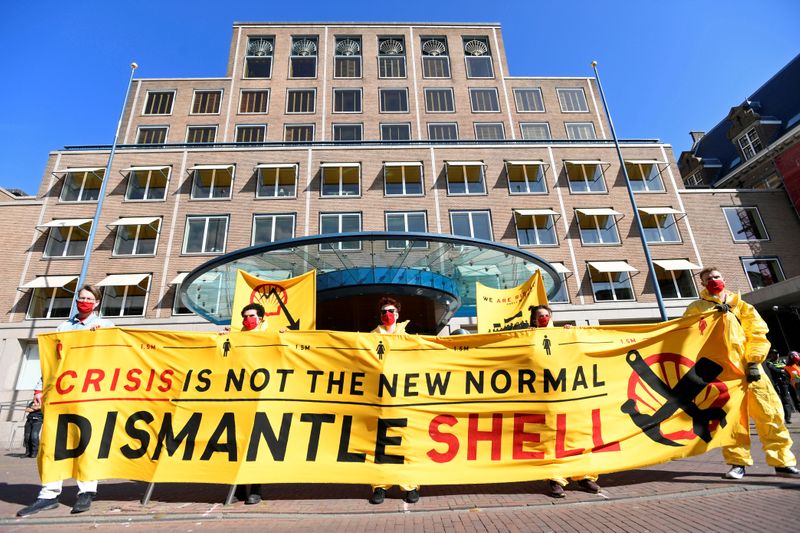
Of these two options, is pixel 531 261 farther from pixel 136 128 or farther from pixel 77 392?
pixel 136 128

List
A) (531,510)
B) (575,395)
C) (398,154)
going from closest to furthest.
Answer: (531,510) < (575,395) < (398,154)

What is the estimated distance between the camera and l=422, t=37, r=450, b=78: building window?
3601cm

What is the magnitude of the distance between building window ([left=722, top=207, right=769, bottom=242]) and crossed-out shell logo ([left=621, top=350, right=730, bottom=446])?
1172 inches

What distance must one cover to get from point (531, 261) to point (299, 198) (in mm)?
17454

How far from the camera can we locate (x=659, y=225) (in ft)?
89.7

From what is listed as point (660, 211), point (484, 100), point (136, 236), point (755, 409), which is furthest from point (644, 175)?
point (136, 236)

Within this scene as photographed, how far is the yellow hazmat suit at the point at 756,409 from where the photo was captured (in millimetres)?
4660

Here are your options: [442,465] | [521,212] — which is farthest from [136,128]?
[442,465]

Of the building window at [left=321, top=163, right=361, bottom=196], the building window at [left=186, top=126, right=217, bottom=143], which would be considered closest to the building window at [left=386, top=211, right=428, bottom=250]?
the building window at [left=321, top=163, right=361, bottom=196]

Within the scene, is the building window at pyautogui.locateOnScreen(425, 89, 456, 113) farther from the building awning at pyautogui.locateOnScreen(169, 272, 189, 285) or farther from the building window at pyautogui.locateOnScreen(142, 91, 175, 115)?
the building awning at pyautogui.locateOnScreen(169, 272, 189, 285)

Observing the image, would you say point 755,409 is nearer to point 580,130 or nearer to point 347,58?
point 580,130

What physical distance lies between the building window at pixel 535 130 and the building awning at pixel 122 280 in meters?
30.0

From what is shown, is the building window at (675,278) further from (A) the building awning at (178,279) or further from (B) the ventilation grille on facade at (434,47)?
(A) the building awning at (178,279)

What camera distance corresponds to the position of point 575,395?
4.77 m
